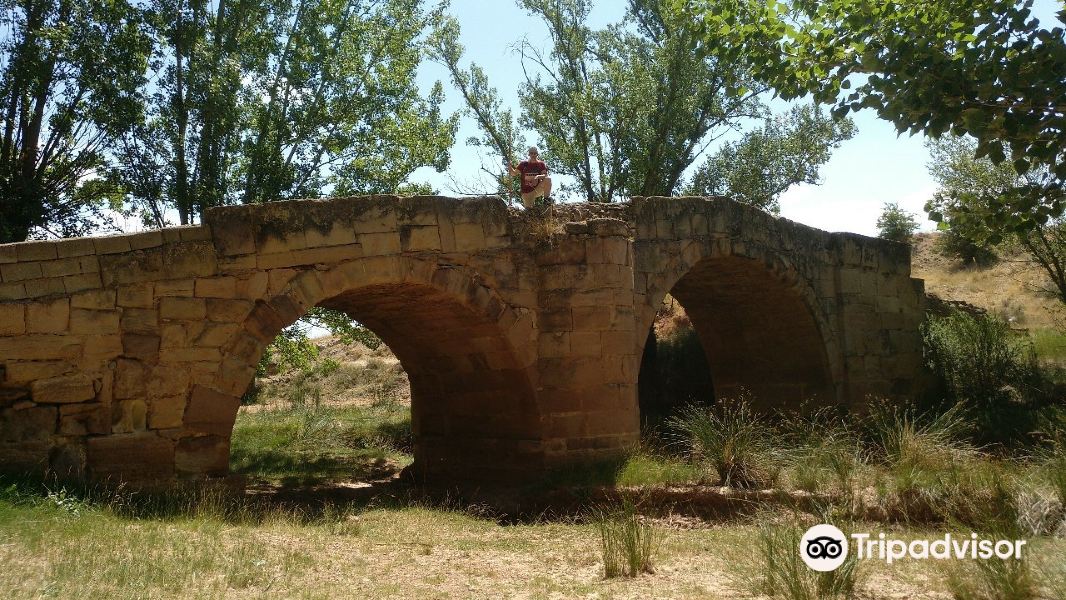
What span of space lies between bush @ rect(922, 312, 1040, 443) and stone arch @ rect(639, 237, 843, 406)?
7.05 ft

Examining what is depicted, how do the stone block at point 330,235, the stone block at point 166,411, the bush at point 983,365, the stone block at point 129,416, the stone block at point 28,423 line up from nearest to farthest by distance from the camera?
the stone block at point 28,423, the stone block at point 129,416, the stone block at point 166,411, the stone block at point 330,235, the bush at point 983,365

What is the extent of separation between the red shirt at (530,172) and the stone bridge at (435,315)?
599 millimetres

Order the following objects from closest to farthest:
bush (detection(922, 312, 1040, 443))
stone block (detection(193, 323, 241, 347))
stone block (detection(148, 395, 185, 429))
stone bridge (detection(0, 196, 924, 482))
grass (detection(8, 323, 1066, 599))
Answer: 1. grass (detection(8, 323, 1066, 599))
2. stone bridge (detection(0, 196, 924, 482))
3. stone block (detection(148, 395, 185, 429))
4. stone block (detection(193, 323, 241, 347))
5. bush (detection(922, 312, 1040, 443))

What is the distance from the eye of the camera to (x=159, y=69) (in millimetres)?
14383

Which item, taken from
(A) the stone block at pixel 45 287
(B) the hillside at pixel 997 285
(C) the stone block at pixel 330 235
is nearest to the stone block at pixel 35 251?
(A) the stone block at pixel 45 287

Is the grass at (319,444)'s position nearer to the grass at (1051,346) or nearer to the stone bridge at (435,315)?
the stone bridge at (435,315)

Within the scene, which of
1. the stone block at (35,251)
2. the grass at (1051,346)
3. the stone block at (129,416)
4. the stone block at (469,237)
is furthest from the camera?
the grass at (1051,346)

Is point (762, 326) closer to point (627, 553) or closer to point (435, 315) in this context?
point (435, 315)

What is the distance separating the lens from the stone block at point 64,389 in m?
7.44

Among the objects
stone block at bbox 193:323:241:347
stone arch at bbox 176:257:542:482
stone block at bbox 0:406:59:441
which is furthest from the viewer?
stone arch at bbox 176:257:542:482

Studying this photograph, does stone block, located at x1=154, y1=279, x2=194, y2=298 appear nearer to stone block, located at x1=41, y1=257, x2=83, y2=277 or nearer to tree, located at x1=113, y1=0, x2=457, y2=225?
stone block, located at x1=41, y1=257, x2=83, y2=277

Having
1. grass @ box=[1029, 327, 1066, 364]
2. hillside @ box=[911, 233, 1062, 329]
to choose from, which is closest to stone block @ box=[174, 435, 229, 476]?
grass @ box=[1029, 327, 1066, 364]

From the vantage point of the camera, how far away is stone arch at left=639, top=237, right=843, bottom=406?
41.8ft

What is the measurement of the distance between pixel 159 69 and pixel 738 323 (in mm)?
10214
